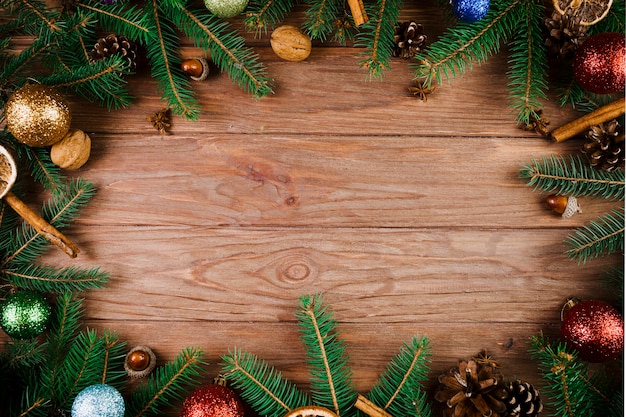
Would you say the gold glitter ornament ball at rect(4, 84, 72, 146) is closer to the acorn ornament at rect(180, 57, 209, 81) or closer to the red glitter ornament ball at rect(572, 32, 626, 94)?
the acorn ornament at rect(180, 57, 209, 81)

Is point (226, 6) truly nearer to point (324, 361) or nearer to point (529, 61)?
point (529, 61)

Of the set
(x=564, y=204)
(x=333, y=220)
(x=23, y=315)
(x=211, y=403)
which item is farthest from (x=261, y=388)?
(x=564, y=204)

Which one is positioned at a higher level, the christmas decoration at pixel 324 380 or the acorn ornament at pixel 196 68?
the acorn ornament at pixel 196 68

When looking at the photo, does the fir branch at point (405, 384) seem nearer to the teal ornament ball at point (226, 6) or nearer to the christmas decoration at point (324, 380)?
the christmas decoration at point (324, 380)

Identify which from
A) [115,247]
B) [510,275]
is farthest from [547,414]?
[115,247]

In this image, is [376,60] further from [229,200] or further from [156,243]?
[156,243]

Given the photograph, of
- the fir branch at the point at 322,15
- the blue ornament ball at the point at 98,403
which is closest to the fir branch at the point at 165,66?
the fir branch at the point at 322,15

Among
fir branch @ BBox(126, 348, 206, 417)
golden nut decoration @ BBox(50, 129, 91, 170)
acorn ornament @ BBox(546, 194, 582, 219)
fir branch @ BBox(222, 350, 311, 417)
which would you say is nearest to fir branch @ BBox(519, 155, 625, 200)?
acorn ornament @ BBox(546, 194, 582, 219)
